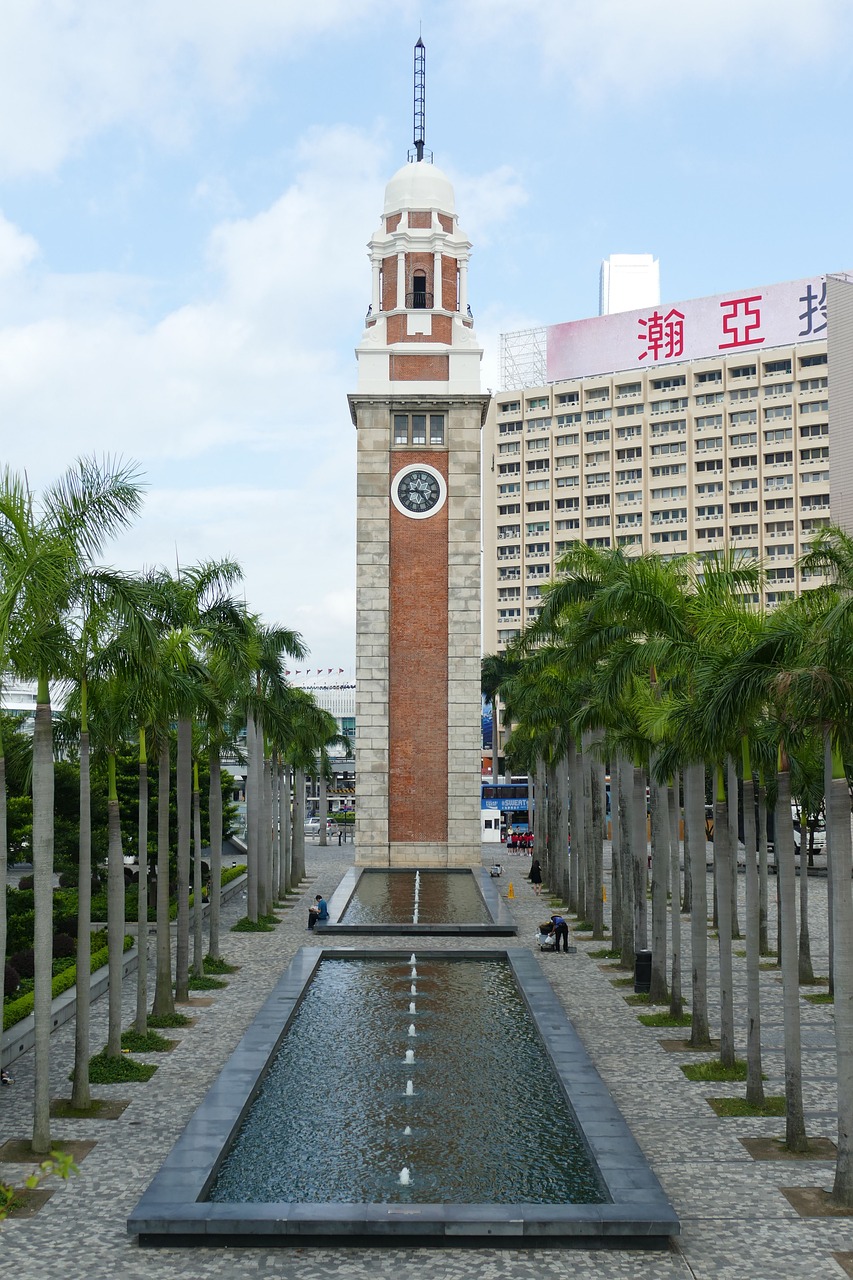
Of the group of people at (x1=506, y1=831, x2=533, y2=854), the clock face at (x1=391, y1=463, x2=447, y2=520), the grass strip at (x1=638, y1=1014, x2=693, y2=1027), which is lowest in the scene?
the group of people at (x1=506, y1=831, x2=533, y2=854)

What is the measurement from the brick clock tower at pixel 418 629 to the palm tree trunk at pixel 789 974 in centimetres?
3499

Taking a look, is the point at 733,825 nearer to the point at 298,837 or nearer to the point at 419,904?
the point at 419,904

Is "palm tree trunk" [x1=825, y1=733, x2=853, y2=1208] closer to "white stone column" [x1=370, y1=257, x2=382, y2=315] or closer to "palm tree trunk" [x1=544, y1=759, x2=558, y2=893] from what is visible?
"palm tree trunk" [x1=544, y1=759, x2=558, y2=893]

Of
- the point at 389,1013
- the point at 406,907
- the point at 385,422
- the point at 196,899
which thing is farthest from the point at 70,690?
the point at 385,422

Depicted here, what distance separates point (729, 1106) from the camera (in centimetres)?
1698

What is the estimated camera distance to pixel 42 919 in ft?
50.2

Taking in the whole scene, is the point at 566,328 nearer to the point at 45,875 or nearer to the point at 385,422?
the point at 385,422

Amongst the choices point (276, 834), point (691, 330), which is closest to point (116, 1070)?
point (276, 834)

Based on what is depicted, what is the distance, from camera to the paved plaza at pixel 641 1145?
466 inches

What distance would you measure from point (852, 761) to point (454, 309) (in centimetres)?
4191

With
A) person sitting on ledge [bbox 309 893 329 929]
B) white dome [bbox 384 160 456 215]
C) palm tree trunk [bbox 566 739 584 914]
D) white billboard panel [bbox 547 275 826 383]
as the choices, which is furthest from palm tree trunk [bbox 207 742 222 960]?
white billboard panel [bbox 547 275 826 383]

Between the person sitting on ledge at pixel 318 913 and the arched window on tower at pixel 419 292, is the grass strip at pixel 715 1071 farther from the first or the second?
the arched window on tower at pixel 419 292

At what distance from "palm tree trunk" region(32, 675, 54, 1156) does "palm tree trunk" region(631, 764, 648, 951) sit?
13.1 meters

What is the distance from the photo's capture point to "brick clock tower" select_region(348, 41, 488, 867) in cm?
5053
